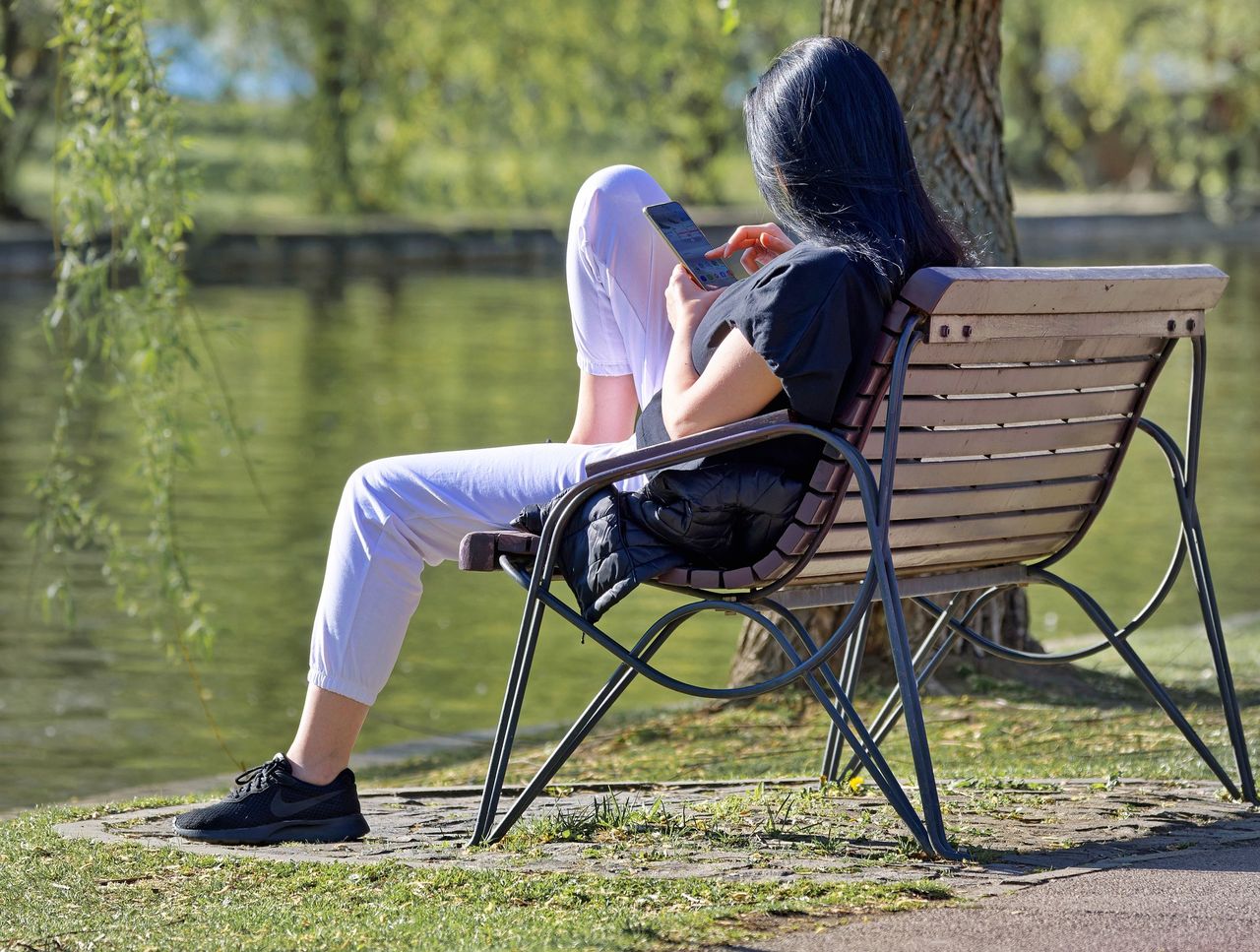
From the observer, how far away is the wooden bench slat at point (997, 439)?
336 cm

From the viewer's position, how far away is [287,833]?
3555 millimetres

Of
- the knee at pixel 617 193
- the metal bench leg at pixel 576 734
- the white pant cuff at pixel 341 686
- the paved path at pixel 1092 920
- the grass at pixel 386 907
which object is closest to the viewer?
the paved path at pixel 1092 920

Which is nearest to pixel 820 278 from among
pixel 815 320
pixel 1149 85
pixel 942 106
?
pixel 815 320

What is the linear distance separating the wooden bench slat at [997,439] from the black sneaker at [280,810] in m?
1.18

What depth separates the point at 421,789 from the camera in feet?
13.9

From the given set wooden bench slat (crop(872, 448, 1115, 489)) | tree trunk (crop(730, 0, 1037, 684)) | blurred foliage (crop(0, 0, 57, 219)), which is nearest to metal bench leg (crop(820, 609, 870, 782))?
wooden bench slat (crop(872, 448, 1115, 489))

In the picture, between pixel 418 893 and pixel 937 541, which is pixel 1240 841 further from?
pixel 418 893

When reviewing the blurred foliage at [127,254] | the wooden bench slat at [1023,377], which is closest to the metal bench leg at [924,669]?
the wooden bench slat at [1023,377]

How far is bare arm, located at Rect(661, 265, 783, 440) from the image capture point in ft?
10.8

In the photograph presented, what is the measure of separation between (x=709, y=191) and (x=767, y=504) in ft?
→ 63.6

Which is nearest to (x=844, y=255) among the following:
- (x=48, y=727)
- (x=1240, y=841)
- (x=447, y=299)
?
(x=1240, y=841)

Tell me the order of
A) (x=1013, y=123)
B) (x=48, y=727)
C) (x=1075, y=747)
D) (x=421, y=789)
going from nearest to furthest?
(x=421, y=789), (x=1075, y=747), (x=48, y=727), (x=1013, y=123)

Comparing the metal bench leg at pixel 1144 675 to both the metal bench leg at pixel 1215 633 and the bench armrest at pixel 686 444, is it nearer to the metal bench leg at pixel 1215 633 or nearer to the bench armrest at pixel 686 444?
the metal bench leg at pixel 1215 633

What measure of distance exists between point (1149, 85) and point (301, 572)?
2650cm
